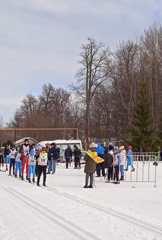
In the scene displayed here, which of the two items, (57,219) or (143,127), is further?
(143,127)

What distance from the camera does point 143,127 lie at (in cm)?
5597

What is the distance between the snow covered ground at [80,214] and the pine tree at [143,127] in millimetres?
33125

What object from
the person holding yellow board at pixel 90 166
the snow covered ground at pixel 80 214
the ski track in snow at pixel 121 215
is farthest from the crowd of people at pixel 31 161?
the ski track in snow at pixel 121 215

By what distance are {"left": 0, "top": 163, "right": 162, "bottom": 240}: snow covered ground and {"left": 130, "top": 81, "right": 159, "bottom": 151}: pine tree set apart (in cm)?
3312

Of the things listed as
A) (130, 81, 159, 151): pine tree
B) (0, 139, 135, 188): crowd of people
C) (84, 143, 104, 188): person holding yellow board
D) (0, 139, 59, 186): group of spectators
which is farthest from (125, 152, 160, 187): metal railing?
(130, 81, 159, 151): pine tree

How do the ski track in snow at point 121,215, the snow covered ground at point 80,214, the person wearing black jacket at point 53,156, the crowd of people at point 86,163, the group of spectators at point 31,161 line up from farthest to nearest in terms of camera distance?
the person wearing black jacket at point 53,156
the group of spectators at point 31,161
the crowd of people at point 86,163
the ski track in snow at point 121,215
the snow covered ground at point 80,214

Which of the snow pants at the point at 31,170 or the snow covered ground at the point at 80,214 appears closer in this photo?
the snow covered ground at the point at 80,214

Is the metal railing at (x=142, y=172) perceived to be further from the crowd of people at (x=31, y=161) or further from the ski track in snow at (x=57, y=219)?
the ski track in snow at (x=57, y=219)

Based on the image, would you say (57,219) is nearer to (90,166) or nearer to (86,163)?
(90,166)

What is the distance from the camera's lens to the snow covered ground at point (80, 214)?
1061 cm

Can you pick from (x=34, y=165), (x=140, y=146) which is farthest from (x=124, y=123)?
(x=34, y=165)

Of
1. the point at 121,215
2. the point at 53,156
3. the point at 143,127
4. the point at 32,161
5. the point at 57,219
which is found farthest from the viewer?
the point at 143,127

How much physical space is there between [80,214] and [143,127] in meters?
42.9

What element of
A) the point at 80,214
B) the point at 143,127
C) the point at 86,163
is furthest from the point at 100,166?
the point at 143,127
